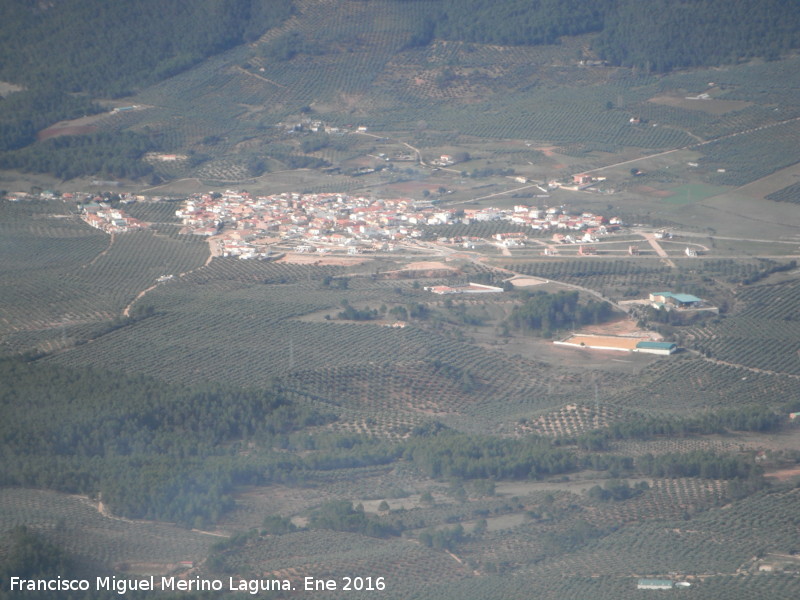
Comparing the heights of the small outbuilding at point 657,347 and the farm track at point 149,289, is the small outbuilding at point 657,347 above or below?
below

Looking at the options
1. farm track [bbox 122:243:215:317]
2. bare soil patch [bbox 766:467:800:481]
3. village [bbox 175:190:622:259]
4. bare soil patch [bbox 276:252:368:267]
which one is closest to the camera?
bare soil patch [bbox 766:467:800:481]

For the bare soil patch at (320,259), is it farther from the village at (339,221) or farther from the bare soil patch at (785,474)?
the bare soil patch at (785,474)

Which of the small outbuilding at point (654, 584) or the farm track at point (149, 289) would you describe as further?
the farm track at point (149, 289)

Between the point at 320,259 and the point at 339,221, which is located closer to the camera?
the point at 320,259

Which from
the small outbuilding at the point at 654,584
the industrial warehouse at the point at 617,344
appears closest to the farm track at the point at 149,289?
the industrial warehouse at the point at 617,344

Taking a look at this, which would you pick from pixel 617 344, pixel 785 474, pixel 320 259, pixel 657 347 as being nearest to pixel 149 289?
pixel 320 259

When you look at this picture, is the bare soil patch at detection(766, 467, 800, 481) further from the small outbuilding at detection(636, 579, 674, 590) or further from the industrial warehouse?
the industrial warehouse

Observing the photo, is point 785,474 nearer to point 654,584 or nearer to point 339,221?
point 654,584

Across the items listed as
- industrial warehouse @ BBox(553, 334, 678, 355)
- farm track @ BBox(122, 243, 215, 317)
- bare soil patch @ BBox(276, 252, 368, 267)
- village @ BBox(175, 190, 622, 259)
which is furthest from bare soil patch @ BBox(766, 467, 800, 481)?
village @ BBox(175, 190, 622, 259)

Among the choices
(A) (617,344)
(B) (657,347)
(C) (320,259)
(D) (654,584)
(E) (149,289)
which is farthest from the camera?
(C) (320,259)

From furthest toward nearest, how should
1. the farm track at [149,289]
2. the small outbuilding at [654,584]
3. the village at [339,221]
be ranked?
1. the village at [339,221]
2. the farm track at [149,289]
3. the small outbuilding at [654,584]

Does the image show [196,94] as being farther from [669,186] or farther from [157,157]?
[669,186]
